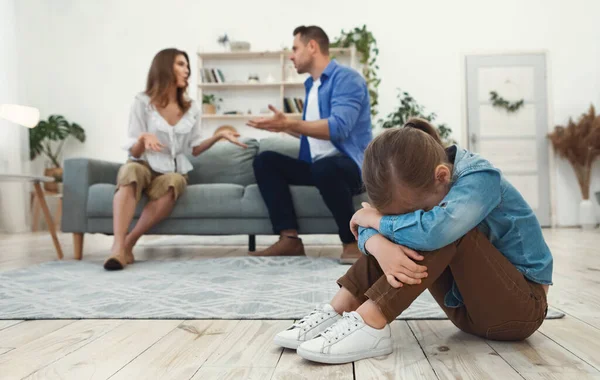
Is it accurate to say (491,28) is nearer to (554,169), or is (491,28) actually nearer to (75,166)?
(554,169)

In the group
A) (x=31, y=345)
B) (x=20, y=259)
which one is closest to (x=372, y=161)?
(x=31, y=345)

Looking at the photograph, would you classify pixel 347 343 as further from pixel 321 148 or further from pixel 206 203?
pixel 206 203

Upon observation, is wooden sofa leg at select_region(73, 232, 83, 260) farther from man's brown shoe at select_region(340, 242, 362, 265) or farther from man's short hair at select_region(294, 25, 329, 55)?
man's short hair at select_region(294, 25, 329, 55)

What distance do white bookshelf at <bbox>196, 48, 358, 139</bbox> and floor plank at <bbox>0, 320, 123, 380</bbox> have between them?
4320 millimetres

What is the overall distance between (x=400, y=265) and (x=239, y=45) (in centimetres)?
493

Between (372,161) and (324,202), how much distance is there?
1.67 metres

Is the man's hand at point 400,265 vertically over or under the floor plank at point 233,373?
over

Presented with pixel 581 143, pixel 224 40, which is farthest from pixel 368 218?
pixel 224 40

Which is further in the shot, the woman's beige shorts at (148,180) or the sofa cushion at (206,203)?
the sofa cushion at (206,203)

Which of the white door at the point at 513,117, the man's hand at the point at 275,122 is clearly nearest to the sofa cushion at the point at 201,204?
the man's hand at the point at 275,122

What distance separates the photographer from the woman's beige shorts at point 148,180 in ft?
8.36

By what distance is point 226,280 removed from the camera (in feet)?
6.53

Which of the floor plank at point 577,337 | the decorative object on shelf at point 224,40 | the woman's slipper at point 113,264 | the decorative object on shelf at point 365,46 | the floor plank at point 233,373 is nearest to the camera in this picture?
the floor plank at point 233,373

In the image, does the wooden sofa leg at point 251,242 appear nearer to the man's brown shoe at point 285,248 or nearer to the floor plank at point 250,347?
the man's brown shoe at point 285,248
